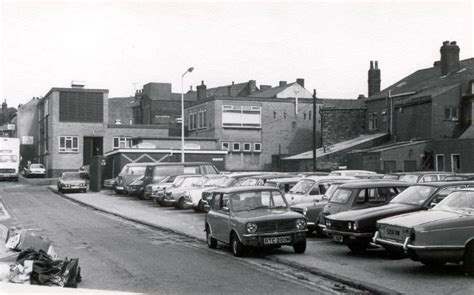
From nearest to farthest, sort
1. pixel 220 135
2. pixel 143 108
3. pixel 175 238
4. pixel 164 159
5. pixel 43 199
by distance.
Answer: pixel 175 238, pixel 43 199, pixel 164 159, pixel 220 135, pixel 143 108

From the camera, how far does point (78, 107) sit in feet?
213

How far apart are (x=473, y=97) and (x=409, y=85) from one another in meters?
9.38

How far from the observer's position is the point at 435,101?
44.9 meters

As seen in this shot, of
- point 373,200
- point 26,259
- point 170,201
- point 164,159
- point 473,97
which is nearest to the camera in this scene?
point 26,259

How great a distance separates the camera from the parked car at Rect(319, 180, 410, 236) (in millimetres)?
15633

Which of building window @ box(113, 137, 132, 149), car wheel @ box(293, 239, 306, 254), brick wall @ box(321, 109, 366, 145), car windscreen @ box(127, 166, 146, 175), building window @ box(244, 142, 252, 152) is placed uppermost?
brick wall @ box(321, 109, 366, 145)

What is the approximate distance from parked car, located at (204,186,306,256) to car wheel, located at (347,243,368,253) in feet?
3.60

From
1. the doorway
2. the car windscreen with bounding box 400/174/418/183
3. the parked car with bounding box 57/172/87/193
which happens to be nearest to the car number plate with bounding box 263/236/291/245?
the car windscreen with bounding box 400/174/418/183

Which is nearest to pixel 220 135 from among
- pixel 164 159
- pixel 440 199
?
pixel 164 159

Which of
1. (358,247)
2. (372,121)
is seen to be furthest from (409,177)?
(372,121)

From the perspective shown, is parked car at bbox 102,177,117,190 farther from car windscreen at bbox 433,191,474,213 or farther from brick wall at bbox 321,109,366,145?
car windscreen at bbox 433,191,474,213

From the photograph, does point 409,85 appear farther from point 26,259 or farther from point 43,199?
point 26,259

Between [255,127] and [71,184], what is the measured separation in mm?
22283

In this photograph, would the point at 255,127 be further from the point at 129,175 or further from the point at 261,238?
the point at 261,238
